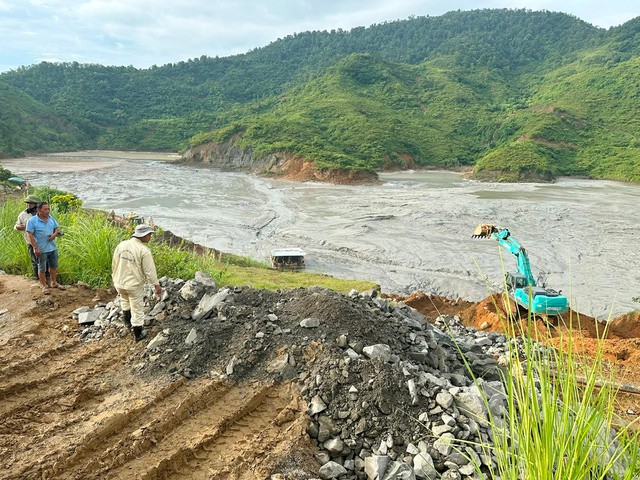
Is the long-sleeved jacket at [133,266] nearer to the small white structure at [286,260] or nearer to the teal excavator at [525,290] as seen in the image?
the teal excavator at [525,290]

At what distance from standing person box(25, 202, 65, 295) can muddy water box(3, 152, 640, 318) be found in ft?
29.6

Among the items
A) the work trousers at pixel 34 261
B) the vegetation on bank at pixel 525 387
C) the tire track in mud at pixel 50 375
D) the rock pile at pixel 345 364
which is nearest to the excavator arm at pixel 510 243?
the vegetation on bank at pixel 525 387

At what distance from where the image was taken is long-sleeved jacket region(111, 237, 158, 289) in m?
5.84

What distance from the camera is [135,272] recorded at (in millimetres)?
5852

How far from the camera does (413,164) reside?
61.2 meters

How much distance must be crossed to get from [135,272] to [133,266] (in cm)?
8

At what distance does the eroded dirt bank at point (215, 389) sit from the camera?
3.88 m

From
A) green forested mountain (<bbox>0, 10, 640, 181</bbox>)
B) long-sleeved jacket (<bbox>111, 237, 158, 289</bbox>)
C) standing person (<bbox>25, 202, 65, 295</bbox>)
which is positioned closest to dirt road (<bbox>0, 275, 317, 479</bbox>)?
long-sleeved jacket (<bbox>111, 237, 158, 289</bbox>)

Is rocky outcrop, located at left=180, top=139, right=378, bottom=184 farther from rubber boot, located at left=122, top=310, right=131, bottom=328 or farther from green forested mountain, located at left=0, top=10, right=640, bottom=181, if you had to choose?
rubber boot, located at left=122, top=310, right=131, bottom=328

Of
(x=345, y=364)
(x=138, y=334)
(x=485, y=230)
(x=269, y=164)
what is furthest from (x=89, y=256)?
(x=269, y=164)

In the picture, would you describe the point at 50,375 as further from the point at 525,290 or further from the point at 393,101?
the point at 393,101

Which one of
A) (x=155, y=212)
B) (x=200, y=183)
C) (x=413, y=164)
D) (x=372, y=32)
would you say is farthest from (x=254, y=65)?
(x=155, y=212)

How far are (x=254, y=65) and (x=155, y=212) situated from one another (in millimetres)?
115099

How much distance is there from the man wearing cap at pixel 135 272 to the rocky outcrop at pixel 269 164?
39.4 metres
